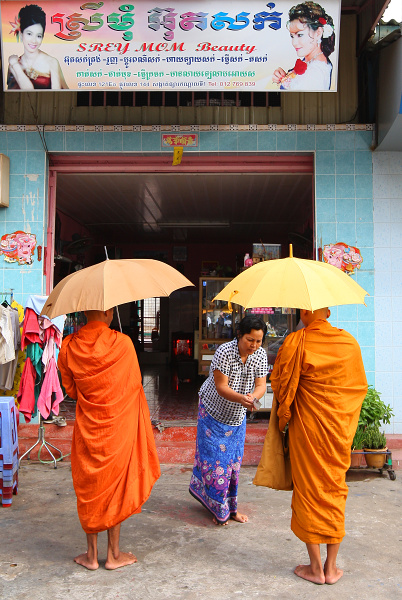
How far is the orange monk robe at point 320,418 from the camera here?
311 centimetres

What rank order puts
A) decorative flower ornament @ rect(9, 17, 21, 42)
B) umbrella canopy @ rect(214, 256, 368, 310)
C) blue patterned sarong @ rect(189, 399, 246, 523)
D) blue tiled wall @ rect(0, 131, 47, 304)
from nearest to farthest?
umbrella canopy @ rect(214, 256, 368, 310) → blue patterned sarong @ rect(189, 399, 246, 523) → decorative flower ornament @ rect(9, 17, 21, 42) → blue tiled wall @ rect(0, 131, 47, 304)

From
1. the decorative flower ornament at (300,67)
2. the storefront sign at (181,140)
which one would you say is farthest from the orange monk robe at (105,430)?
the storefront sign at (181,140)

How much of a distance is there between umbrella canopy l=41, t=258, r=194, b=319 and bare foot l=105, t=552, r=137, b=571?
1.55 m

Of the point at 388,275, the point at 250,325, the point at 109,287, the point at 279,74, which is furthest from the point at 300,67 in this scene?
the point at 109,287

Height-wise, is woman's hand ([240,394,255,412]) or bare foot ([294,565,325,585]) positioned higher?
woman's hand ([240,394,255,412])

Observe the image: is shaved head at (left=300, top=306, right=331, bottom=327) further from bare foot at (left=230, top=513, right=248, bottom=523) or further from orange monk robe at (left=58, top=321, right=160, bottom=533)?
bare foot at (left=230, top=513, right=248, bottom=523)

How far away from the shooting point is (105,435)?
3.31 meters

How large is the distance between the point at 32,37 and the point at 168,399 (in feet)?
17.5

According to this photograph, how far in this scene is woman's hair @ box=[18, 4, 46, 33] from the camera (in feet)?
17.5

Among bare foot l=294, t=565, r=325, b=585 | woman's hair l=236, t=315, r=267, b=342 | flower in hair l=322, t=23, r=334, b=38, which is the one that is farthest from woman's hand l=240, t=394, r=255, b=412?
flower in hair l=322, t=23, r=334, b=38

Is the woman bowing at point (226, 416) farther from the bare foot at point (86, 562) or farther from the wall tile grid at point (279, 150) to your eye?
the wall tile grid at point (279, 150)

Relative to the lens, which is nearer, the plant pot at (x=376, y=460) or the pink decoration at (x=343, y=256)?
the plant pot at (x=376, y=460)

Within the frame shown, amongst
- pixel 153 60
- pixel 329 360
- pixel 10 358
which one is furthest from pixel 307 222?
pixel 329 360

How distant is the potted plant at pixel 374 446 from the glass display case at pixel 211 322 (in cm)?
325
